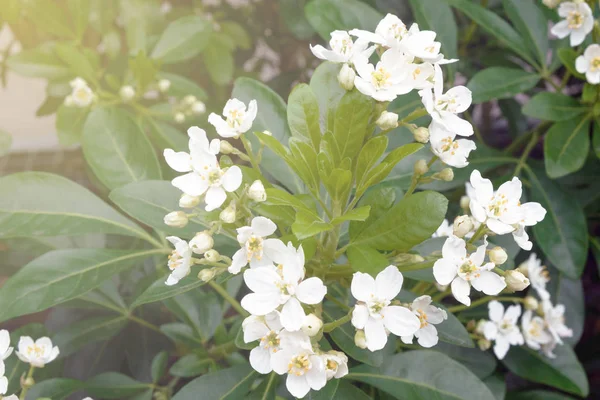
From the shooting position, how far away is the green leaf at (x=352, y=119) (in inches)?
28.0

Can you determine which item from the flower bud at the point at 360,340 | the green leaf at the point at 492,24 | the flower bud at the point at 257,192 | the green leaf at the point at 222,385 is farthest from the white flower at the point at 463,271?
the green leaf at the point at 492,24

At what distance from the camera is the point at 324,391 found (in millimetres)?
742

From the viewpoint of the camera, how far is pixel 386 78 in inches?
26.8

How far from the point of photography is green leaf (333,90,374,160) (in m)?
0.71

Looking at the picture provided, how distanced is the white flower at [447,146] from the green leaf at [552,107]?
0.48 m

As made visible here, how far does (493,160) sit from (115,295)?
945 millimetres

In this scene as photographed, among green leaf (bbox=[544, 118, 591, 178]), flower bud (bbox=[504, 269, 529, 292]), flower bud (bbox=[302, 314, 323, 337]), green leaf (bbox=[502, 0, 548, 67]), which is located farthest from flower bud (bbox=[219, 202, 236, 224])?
green leaf (bbox=[502, 0, 548, 67])

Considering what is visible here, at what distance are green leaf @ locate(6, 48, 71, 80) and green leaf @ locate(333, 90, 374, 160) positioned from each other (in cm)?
102

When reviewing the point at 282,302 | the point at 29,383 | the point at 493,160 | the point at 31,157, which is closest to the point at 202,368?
the point at 29,383

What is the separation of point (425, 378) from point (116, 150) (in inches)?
25.9

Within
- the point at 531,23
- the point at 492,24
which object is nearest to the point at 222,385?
the point at 492,24

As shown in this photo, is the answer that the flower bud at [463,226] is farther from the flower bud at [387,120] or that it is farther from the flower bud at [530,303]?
the flower bud at [530,303]

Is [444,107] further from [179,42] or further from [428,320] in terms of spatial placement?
[179,42]

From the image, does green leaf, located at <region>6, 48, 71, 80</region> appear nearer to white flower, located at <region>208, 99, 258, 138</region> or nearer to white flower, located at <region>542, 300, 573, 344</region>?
white flower, located at <region>208, 99, 258, 138</region>
